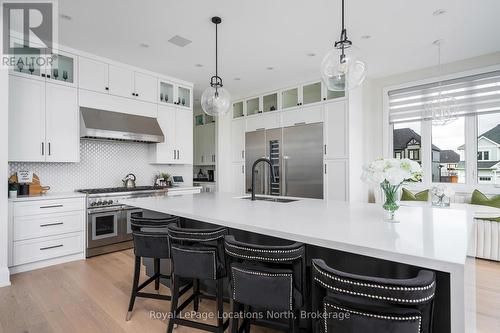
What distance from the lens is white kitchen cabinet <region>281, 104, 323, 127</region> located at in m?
4.71

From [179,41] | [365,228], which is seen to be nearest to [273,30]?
[179,41]

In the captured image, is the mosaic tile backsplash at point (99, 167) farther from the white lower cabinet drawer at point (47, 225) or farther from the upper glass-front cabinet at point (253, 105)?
the upper glass-front cabinet at point (253, 105)

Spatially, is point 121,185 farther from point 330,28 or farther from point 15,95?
point 330,28

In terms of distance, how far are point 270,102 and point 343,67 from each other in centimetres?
351

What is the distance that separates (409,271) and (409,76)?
423 centimetres

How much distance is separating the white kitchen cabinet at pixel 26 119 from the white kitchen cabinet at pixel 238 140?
138 inches

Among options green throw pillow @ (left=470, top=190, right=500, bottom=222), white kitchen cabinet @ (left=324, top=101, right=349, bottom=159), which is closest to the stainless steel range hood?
white kitchen cabinet @ (left=324, top=101, right=349, bottom=159)

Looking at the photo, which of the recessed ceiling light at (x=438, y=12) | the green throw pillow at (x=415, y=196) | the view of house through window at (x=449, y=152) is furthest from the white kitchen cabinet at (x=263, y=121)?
the recessed ceiling light at (x=438, y=12)

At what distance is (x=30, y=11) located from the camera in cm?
279

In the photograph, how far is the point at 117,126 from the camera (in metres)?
3.94

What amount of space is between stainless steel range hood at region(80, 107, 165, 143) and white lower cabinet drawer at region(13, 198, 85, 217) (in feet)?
2.96

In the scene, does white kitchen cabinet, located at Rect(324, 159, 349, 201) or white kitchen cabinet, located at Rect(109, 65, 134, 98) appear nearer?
white kitchen cabinet, located at Rect(109, 65, 134, 98)

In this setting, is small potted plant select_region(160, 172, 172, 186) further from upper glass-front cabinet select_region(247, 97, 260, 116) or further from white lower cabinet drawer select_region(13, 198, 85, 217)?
upper glass-front cabinet select_region(247, 97, 260, 116)

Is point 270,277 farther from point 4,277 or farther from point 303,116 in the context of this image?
point 303,116
